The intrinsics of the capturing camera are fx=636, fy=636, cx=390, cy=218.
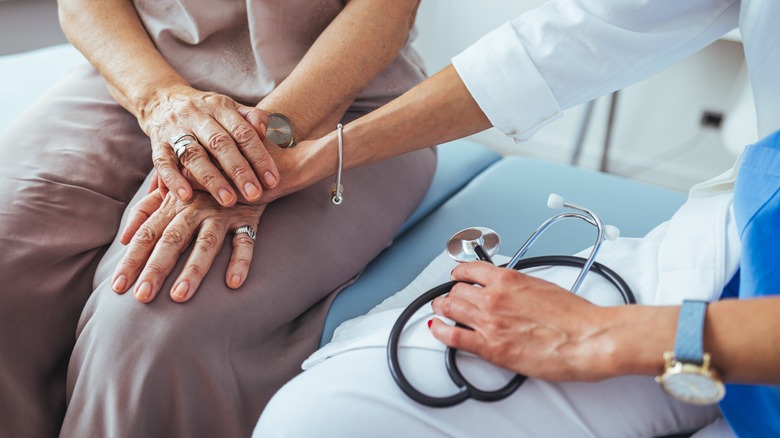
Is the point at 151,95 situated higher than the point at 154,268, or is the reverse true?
the point at 151,95

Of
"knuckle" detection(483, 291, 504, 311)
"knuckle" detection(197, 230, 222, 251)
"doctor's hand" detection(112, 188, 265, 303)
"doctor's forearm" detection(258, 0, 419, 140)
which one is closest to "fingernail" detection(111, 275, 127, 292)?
"doctor's hand" detection(112, 188, 265, 303)

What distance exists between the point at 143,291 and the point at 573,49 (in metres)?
0.62

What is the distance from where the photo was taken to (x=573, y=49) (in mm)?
819

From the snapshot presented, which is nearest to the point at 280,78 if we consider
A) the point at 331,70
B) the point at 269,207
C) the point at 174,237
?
the point at 331,70

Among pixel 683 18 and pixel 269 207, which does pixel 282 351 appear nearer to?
pixel 269 207

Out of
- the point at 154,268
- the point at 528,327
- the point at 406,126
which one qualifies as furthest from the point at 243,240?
the point at 528,327

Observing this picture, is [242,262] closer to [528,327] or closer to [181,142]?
[181,142]

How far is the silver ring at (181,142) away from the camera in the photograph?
2.94 ft

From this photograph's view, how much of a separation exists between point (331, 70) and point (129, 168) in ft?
1.22

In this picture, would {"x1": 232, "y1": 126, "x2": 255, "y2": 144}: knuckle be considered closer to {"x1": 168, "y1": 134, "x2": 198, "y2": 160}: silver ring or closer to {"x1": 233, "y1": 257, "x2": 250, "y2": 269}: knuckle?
{"x1": 168, "y1": 134, "x2": 198, "y2": 160}: silver ring

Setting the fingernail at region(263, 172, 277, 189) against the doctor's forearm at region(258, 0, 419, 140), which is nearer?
the fingernail at region(263, 172, 277, 189)

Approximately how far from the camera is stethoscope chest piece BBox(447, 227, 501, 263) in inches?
30.6

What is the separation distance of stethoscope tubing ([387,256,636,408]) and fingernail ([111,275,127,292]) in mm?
354

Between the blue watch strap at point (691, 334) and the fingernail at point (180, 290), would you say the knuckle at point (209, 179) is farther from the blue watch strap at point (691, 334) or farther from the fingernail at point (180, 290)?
the blue watch strap at point (691, 334)
